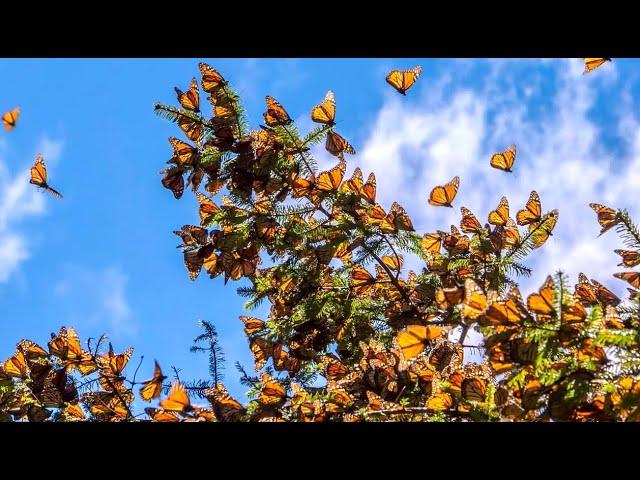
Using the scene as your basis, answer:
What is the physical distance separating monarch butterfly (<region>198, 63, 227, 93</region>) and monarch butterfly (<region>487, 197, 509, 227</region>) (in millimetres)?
1308

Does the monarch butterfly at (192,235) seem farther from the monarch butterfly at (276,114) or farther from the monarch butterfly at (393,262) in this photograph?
the monarch butterfly at (393,262)

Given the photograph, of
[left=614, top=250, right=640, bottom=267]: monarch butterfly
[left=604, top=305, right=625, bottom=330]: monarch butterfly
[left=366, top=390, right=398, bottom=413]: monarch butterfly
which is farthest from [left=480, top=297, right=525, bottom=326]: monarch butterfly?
[left=614, top=250, right=640, bottom=267]: monarch butterfly

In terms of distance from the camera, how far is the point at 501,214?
2389mm

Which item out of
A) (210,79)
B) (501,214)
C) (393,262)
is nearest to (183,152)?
(210,79)

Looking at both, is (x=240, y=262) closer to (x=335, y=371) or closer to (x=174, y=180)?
(x=174, y=180)

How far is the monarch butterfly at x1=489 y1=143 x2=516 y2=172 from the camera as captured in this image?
257 cm

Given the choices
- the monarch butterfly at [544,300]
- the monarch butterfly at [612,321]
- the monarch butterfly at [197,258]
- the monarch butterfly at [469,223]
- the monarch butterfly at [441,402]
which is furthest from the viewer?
the monarch butterfly at [197,258]

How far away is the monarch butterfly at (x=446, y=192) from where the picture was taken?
2.50 m

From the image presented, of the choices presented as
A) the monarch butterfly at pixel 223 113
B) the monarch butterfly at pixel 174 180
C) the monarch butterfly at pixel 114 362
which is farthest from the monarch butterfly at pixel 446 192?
the monarch butterfly at pixel 114 362

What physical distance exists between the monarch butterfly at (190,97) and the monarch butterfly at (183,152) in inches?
6.8

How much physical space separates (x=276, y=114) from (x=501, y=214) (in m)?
1.06
